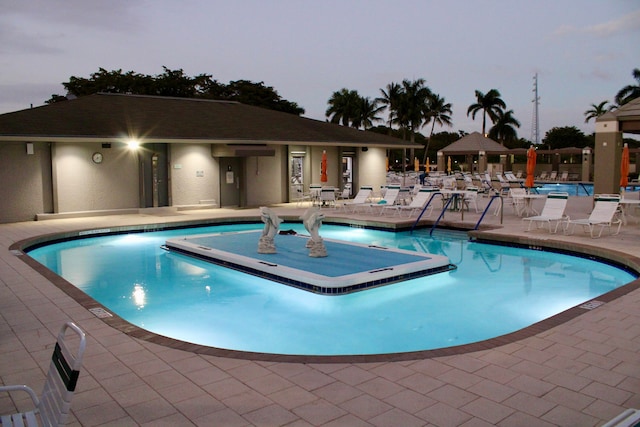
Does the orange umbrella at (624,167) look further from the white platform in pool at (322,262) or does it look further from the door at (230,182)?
the door at (230,182)

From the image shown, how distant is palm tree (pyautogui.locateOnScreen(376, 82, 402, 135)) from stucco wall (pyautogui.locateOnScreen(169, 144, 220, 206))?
32589mm

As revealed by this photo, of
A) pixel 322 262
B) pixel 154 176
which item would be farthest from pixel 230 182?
pixel 322 262

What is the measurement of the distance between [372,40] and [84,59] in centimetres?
1987

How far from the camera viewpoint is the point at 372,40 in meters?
34.4

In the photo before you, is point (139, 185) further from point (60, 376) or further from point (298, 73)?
point (298, 73)

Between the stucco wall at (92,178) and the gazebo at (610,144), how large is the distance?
1345 cm

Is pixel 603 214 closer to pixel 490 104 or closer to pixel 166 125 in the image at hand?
pixel 166 125

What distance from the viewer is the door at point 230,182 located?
18.6 meters

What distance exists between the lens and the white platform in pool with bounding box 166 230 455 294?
8211 mm

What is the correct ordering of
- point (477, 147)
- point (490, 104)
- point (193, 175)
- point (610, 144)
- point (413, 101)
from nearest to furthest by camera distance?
point (610, 144) → point (193, 175) → point (477, 147) → point (413, 101) → point (490, 104)

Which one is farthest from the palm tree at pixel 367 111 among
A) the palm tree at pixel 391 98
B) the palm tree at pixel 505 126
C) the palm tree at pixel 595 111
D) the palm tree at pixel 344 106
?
the palm tree at pixel 595 111

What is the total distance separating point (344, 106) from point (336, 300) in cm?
4495

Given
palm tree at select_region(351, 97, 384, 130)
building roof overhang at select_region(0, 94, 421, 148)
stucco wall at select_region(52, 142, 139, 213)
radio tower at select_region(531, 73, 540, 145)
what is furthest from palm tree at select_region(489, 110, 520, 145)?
stucco wall at select_region(52, 142, 139, 213)

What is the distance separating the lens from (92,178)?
1590 cm
